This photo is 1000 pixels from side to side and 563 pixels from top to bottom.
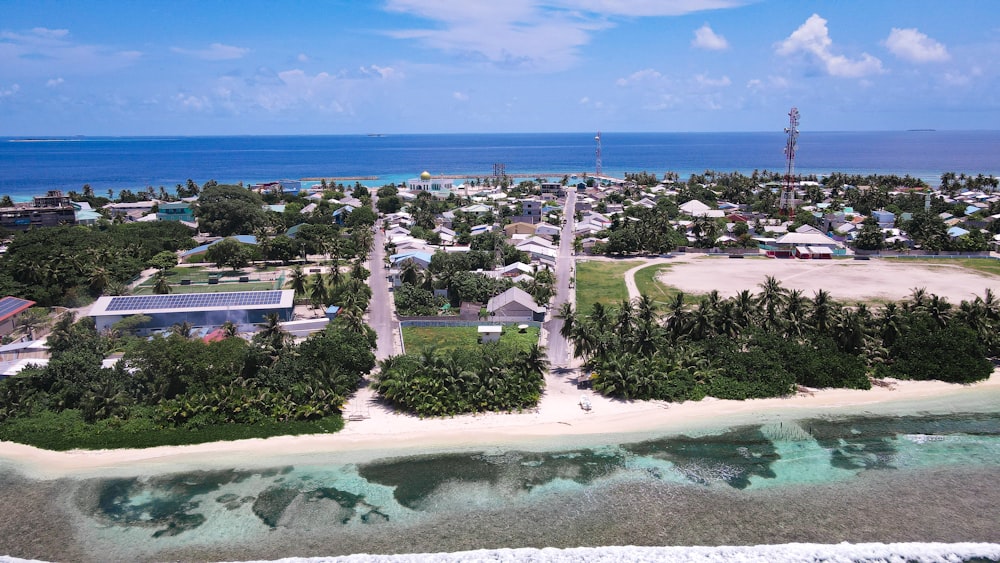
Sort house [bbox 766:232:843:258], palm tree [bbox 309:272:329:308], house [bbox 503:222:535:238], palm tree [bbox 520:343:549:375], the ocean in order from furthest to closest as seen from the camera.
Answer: house [bbox 503:222:535:238] < house [bbox 766:232:843:258] < palm tree [bbox 309:272:329:308] < palm tree [bbox 520:343:549:375] < the ocean

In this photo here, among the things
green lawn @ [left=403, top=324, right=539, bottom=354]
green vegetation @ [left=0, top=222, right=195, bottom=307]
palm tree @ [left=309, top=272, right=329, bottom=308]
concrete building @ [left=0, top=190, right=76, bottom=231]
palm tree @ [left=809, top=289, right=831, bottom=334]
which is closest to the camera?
palm tree @ [left=809, top=289, right=831, bottom=334]

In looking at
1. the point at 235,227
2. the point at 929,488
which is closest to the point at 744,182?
the point at 235,227

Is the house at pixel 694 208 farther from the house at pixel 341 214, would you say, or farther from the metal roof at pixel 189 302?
the metal roof at pixel 189 302

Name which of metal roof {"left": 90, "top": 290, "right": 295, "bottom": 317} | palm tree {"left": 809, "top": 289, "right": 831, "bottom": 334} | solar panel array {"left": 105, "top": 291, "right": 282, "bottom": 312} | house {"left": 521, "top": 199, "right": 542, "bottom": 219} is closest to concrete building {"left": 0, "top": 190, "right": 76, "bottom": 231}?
metal roof {"left": 90, "top": 290, "right": 295, "bottom": 317}

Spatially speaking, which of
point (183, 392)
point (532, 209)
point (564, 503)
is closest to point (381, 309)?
point (183, 392)

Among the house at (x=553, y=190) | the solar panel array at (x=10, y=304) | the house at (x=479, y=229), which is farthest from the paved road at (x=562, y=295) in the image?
the solar panel array at (x=10, y=304)

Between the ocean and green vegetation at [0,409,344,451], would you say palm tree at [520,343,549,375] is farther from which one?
green vegetation at [0,409,344,451]

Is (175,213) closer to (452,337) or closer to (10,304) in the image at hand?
(10,304)
